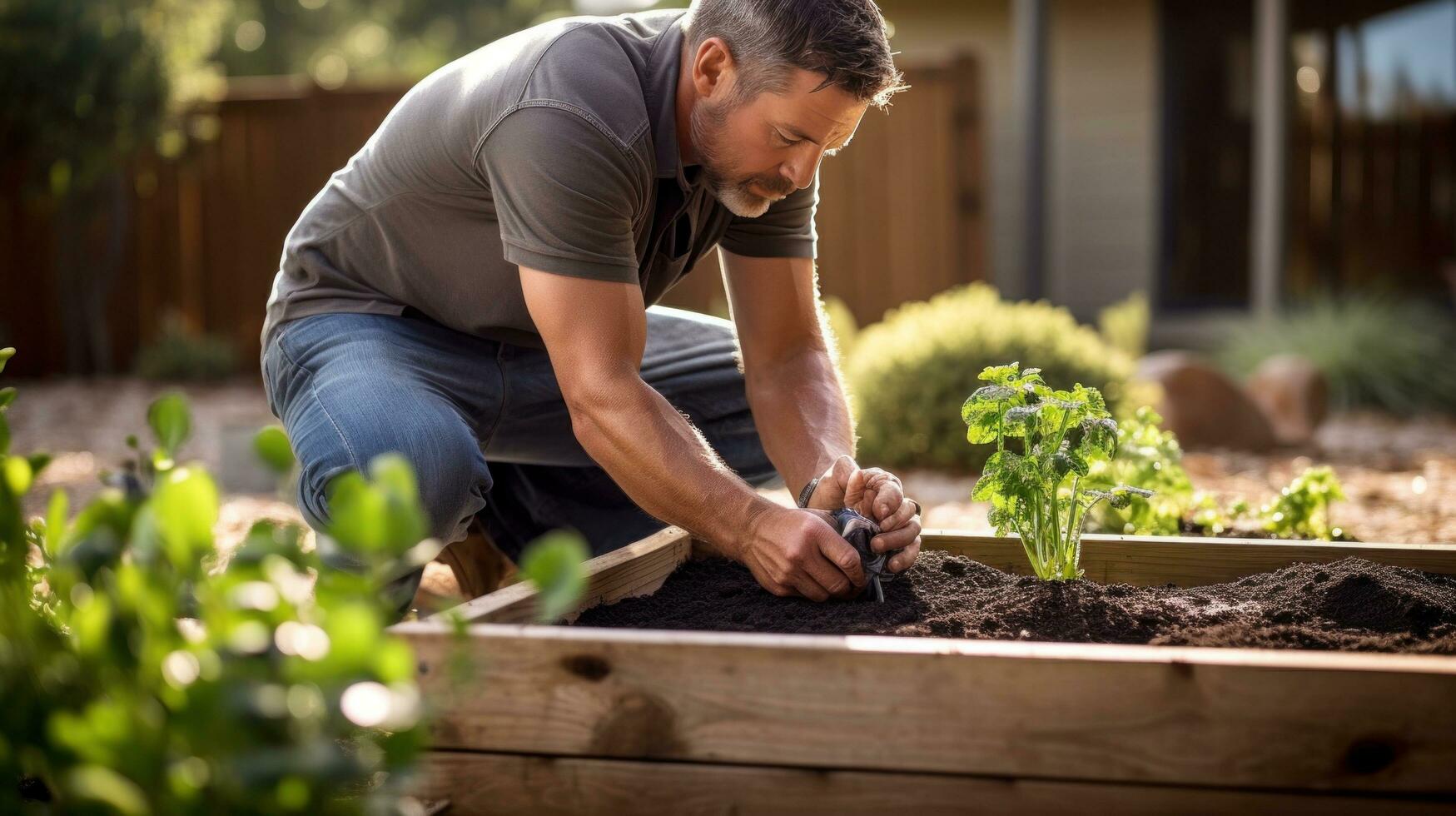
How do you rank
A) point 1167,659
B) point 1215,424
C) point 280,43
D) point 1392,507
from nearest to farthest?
point 1167,659 → point 1392,507 → point 1215,424 → point 280,43

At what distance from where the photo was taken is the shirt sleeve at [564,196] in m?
2.05

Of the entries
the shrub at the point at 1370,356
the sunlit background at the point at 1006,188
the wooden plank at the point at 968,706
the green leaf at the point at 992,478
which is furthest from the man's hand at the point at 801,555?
the shrub at the point at 1370,356

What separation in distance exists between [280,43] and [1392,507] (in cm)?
2149

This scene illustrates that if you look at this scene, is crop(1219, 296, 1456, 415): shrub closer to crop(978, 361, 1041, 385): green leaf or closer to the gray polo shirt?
the gray polo shirt

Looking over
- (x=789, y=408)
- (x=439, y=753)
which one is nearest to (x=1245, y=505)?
(x=789, y=408)

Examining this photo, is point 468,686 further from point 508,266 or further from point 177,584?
point 508,266

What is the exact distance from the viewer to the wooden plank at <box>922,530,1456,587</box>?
7.19 feet

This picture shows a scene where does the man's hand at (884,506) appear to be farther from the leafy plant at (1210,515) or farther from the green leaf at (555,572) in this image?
the green leaf at (555,572)

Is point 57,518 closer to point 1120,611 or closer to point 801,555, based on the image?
point 801,555

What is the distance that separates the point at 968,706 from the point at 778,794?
0.80 feet

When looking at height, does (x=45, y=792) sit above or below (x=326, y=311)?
below

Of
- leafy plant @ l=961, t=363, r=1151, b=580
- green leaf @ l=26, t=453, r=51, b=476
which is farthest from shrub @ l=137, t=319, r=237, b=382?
green leaf @ l=26, t=453, r=51, b=476

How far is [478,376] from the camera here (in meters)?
2.62

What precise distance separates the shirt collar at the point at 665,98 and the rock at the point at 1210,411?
4114 mm
